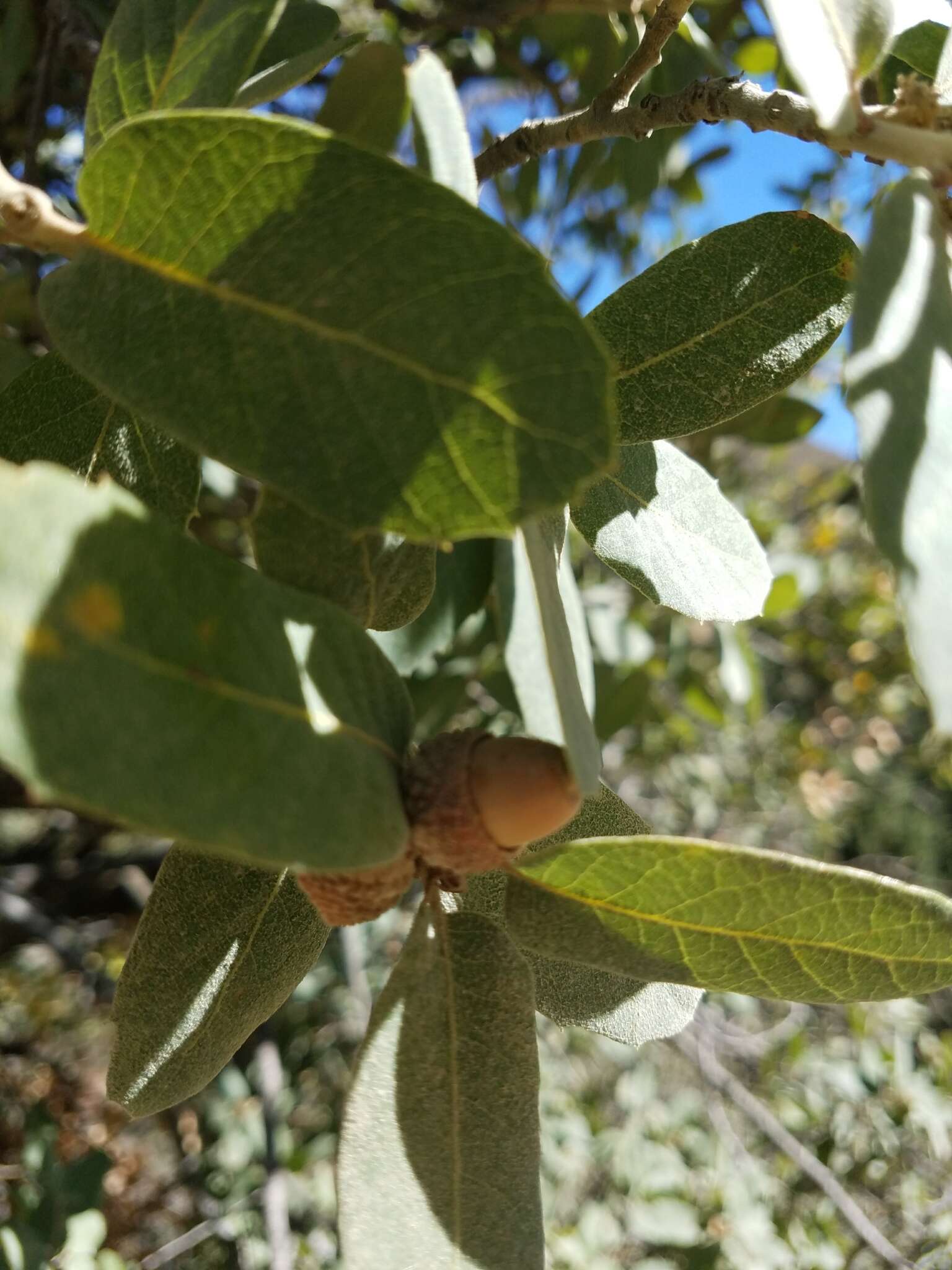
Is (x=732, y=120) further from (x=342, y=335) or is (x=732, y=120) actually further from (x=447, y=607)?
(x=447, y=607)

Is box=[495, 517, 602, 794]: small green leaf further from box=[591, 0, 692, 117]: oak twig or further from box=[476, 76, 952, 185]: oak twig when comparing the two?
box=[591, 0, 692, 117]: oak twig

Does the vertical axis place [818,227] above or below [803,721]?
above

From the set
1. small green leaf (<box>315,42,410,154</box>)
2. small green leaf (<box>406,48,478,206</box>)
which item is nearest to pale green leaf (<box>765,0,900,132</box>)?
small green leaf (<box>406,48,478,206</box>)

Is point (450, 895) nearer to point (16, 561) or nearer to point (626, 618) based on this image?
point (16, 561)

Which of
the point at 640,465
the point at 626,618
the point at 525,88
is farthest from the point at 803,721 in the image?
the point at 640,465

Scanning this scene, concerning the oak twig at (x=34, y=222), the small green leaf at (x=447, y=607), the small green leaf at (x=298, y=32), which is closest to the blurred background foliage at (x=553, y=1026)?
the small green leaf at (x=447, y=607)

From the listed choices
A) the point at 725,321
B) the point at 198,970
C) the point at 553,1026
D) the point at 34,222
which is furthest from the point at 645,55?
the point at 553,1026

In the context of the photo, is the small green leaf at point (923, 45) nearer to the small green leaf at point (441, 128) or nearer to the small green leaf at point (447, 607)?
the small green leaf at point (441, 128)
